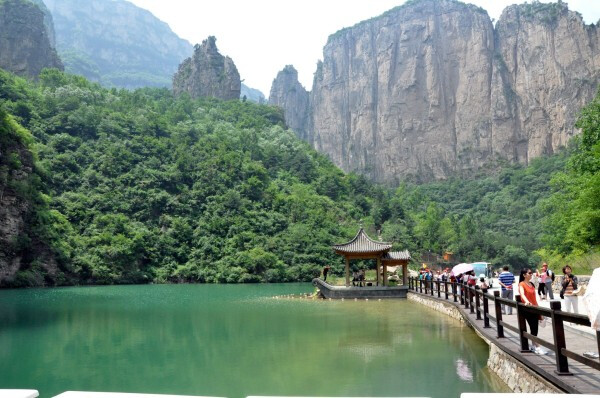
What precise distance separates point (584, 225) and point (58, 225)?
118ft

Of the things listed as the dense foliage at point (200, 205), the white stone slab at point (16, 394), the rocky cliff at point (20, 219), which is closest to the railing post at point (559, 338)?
the white stone slab at point (16, 394)

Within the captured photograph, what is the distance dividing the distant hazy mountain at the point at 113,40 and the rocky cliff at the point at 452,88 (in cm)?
7761

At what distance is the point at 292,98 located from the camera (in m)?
120

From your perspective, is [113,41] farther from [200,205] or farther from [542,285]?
[542,285]

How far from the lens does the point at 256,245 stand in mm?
44938

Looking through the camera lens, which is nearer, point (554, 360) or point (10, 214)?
point (554, 360)

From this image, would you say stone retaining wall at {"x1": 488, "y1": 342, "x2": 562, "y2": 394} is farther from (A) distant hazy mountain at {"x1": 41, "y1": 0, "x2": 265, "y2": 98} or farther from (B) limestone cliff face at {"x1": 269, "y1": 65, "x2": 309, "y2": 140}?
(A) distant hazy mountain at {"x1": 41, "y1": 0, "x2": 265, "y2": 98}

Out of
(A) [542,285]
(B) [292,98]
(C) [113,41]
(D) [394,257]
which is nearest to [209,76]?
(B) [292,98]

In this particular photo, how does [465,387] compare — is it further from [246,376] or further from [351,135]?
[351,135]

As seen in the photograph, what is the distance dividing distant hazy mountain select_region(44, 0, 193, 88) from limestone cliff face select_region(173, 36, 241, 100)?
2821 inches

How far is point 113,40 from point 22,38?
119767 mm

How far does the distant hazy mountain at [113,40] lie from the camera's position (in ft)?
540

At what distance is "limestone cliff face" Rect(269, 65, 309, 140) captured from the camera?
394 feet

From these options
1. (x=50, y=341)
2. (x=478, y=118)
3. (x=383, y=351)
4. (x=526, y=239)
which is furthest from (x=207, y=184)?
(x=478, y=118)
